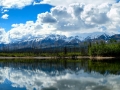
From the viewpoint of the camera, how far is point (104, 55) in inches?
6939

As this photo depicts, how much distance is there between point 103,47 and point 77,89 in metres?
143

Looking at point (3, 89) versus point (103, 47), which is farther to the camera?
point (103, 47)

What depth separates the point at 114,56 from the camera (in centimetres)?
17350

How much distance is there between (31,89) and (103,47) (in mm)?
143276

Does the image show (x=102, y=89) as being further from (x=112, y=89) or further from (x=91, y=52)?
(x=91, y=52)

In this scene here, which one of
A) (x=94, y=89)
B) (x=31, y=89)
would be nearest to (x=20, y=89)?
(x=31, y=89)

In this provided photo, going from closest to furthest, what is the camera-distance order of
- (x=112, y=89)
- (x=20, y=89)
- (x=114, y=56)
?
(x=112, y=89) → (x=20, y=89) → (x=114, y=56)

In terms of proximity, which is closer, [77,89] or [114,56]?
[77,89]

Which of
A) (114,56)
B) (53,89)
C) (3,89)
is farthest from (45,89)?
(114,56)

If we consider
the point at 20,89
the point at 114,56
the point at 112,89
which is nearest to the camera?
the point at 112,89

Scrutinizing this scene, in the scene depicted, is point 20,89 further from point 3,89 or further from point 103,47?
point 103,47

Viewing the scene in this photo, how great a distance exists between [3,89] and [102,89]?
54.0ft

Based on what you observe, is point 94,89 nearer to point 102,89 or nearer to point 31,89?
point 102,89

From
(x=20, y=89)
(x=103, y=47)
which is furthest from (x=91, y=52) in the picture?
(x=20, y=89)
